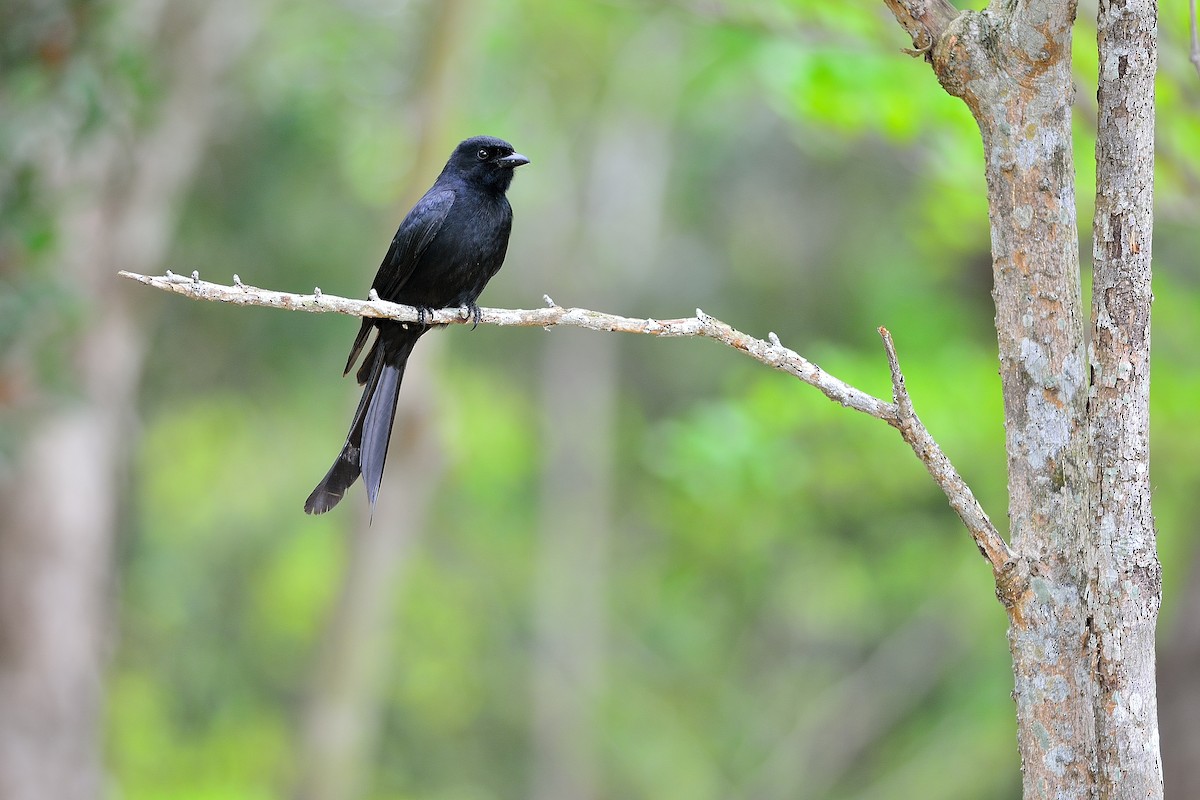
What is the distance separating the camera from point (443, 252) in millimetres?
3467

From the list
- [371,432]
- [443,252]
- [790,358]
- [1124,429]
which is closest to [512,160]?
[443,252]

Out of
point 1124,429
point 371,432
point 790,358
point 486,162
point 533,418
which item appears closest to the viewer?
point 1124,429

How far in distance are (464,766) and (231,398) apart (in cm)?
870

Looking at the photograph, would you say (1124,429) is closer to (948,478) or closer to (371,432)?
(948,478)

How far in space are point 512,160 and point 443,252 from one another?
0.39 meters

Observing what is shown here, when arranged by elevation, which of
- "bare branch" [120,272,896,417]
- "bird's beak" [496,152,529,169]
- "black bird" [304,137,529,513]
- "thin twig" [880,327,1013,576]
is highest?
"bird's beak" [496,152,529,169]

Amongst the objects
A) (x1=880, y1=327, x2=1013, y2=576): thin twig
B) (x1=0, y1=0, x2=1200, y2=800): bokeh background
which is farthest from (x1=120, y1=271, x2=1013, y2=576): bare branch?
(x1=0, y1=0, x2=1200, y2=800): bokeh background

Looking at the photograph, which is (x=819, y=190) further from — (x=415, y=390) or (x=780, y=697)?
(x=415, y=390)

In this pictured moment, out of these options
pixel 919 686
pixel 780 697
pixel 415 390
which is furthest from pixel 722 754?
pixel 415 390

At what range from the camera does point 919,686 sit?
41.3 ft

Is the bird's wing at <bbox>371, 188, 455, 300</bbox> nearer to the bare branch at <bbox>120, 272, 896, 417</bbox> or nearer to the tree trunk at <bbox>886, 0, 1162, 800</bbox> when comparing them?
the bare branch at <bbox>120, 272, 896, 417</bbox>

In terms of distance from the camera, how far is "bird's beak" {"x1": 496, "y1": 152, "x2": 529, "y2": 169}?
3.59m

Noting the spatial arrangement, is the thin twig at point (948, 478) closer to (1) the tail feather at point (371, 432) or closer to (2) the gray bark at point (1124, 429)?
(2) the gray bark at point (1124, 429)

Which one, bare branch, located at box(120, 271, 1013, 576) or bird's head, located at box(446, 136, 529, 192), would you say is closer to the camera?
bare branch, located at box(120, 271, 1013, 576)
